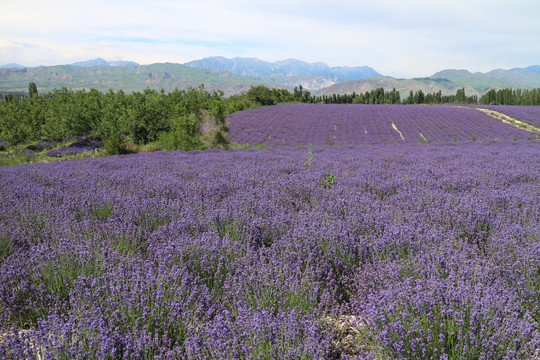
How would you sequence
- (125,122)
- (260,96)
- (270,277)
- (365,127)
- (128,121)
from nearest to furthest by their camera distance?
(270,277), (128,121), (125,122), (365,127), (260,96)

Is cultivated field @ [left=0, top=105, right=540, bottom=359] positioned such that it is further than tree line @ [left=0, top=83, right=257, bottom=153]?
No

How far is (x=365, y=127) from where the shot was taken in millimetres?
27797

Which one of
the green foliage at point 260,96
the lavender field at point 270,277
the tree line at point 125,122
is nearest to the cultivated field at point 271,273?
the lavender field at point 270,277

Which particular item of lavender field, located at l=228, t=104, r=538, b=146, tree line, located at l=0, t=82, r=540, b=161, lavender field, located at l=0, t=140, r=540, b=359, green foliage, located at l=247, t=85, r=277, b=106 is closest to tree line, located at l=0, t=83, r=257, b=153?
tree line, located at l=0, t=82, r=540, b=161

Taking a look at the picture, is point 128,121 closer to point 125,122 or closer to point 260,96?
point 125,122

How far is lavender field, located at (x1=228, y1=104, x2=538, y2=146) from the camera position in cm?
2303

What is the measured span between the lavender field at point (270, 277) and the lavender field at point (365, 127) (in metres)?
18.4

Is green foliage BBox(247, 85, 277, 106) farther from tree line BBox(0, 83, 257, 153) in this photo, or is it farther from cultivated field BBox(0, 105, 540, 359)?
cultivated field BBox(0, 105, 540, 359)

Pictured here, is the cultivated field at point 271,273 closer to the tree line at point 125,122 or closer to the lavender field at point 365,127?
the tree line at point 125,122

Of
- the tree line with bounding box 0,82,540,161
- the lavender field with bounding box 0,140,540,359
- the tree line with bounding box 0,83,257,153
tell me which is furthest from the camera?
the tree line with bounding box 0,82,540,161

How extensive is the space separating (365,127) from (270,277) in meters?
27.4

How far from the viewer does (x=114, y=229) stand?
321 centimetres

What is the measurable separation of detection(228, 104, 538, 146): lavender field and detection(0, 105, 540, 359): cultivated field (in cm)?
1816

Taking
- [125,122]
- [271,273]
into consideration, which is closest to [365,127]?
[125,122]
